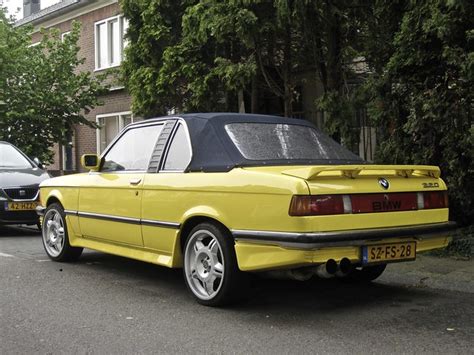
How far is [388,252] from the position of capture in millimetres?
4734

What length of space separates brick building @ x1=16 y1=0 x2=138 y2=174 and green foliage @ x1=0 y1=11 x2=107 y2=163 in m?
1.95

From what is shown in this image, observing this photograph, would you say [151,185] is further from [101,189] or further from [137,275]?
[137,275]

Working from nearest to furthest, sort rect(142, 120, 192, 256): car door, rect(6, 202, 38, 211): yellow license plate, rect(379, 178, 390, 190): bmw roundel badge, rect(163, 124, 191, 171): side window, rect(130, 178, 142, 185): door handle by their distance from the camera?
rect(379, 178, 390, 190): bmw roundel badge < rect(142, 120, 192, 256): car door < rect(163, 124, 191, 171): side window < rect(130, 178, 142, 185): door handle < rect(6, 202, 38, 211): yellow license plate

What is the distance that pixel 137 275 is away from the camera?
6.51 meters

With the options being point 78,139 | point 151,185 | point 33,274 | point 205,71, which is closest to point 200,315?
point 151,185

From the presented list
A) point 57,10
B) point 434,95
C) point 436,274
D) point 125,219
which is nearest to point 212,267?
point 125,219

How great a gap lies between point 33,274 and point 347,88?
5.58m

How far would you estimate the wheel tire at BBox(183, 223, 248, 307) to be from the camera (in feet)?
15.7

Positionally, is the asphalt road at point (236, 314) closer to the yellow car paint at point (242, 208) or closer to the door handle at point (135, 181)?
the yellow car paint at point (242, 208)

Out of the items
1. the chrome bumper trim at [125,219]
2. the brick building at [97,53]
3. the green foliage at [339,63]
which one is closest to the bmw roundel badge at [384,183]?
the chrome bumper trim at [125,219]

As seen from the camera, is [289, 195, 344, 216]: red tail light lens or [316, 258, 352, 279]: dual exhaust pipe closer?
[289, 195, 344, 216]: red tail light lens

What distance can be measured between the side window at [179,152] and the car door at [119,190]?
32 cm

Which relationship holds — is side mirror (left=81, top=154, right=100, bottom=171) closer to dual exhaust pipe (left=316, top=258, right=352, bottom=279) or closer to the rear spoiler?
the rear spoiler

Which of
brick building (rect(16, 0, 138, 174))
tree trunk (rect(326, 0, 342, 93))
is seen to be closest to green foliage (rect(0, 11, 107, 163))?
brick building (rect(16, 0, 138, 174))
